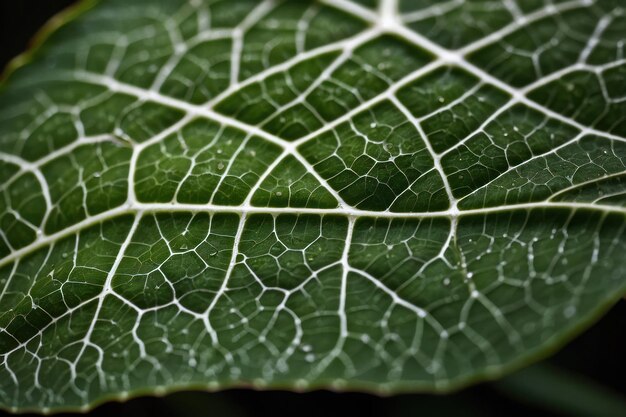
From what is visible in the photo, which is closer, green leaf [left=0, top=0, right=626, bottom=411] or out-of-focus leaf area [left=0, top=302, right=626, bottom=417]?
green leaf [left=0, top=0, right=626, bottom=411]

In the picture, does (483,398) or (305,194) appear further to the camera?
(483,398)

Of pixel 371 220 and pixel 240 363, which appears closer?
pixel 240 363

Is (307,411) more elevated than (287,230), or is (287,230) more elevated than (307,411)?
(287,230)

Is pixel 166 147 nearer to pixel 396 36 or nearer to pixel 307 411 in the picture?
pixel 396 36

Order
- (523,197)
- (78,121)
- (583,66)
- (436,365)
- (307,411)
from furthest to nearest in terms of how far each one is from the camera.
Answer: (307,411) < (78,121) < (583,66) < (523,197) < (436,365)

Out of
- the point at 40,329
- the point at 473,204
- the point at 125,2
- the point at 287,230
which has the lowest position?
the point at 40,329

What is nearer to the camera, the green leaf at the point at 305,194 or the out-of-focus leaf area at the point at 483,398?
the green leaf at the point at 305,194

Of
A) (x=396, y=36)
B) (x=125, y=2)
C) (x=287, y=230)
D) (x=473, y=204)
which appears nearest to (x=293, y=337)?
(x=287, y=230)

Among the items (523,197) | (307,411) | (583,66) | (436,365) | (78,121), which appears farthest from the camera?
(307,411)
